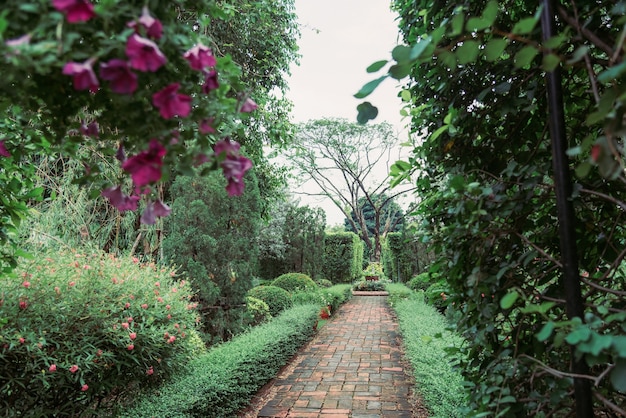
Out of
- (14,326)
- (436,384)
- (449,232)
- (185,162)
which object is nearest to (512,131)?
(449,232)

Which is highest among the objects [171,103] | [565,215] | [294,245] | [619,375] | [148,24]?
[294,245]

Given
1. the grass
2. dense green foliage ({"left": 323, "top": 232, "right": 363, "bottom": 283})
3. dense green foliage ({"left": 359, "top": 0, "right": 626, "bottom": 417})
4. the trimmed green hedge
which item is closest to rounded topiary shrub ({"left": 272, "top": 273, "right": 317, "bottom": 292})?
the grass

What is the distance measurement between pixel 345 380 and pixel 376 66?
14.9ft

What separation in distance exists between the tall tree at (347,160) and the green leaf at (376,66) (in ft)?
66.1

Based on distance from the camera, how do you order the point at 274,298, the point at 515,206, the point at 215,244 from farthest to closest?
the point at 274,298 < the point at 215,244 < the point at 515,206

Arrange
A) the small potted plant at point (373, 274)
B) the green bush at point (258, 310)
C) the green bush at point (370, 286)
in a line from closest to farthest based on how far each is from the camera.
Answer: the green bush at point (258, 310) < the green bush at point (370, 286) < the small potted plant at point (373, 274)

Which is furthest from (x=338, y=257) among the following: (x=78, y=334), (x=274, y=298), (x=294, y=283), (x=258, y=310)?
(x=78, y=334)

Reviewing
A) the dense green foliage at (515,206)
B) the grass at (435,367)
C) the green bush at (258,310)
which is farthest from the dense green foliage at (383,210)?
the dense green foliage at (515,206)

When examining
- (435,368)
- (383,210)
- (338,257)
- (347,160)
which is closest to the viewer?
(435,368)

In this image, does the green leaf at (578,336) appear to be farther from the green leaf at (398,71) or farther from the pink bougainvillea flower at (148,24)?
the pink bougainvillea flower at (148,24)

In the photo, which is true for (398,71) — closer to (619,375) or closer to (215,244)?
(619,375)

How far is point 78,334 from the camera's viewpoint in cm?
309

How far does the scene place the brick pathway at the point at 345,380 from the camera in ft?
12.6

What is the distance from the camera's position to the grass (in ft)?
9.80
